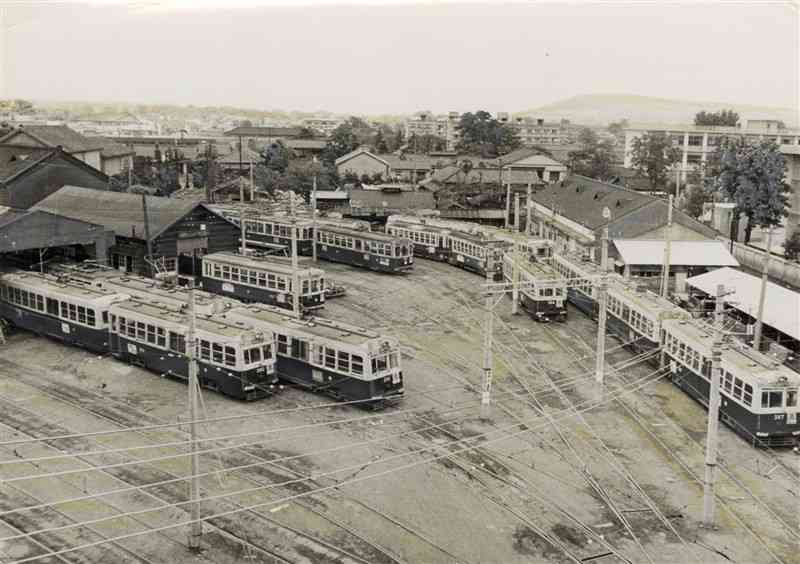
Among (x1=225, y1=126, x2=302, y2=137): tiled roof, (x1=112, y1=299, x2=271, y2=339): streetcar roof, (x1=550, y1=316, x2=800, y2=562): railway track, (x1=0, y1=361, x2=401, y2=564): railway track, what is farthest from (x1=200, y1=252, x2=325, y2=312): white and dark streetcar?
(x1=225, y1=126, x2=302, y2=137): tiled roof

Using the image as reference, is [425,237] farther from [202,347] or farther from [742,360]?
[742,360]

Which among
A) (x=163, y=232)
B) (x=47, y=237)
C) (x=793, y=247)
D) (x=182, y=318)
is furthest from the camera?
(x=793, y=247)

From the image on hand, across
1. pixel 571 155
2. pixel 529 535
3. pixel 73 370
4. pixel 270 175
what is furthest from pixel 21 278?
pixel 571 155

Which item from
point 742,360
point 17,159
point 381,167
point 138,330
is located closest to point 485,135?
point 381,167

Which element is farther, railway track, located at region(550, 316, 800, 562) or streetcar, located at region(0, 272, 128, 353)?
streetcar, located at region(0, 272, 128, 353)

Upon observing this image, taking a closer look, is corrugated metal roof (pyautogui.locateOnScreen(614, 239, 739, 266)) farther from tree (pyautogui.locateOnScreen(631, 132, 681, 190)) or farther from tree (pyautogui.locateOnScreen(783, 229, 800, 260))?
tree (pyautogui.locateOnScreen(631, 132, 681, 190))

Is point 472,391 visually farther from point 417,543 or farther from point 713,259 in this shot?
point 713,259
